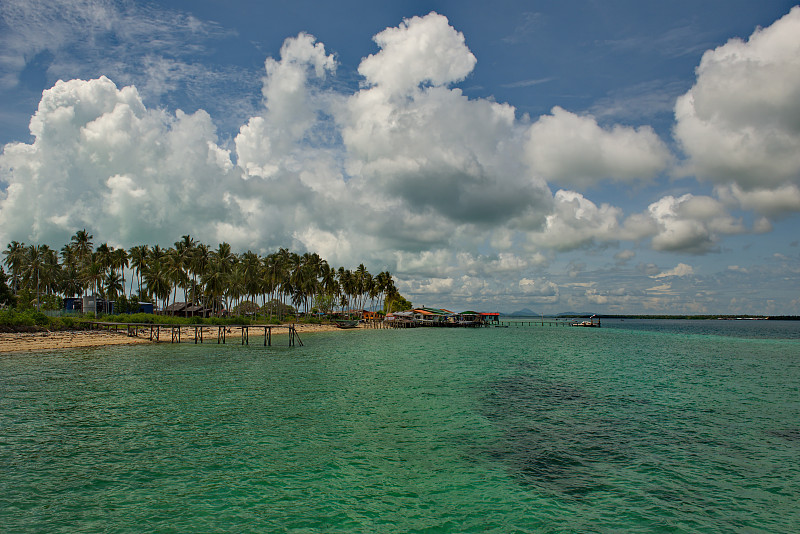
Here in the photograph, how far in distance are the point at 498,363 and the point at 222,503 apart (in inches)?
1253

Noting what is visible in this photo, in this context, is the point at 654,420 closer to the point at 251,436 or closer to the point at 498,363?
the point at 251,436

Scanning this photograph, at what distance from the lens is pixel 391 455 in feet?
46.9

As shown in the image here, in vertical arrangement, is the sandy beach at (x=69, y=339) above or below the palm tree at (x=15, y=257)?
below

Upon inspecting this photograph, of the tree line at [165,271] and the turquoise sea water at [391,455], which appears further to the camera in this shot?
the tree line at [165,271]

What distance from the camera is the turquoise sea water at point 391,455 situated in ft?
33.6

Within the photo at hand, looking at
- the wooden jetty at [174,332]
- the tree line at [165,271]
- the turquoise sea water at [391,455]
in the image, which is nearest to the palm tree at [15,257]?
the tree line at [165,271]

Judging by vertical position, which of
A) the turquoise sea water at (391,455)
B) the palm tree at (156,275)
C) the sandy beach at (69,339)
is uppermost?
the palm tree at (156,275)

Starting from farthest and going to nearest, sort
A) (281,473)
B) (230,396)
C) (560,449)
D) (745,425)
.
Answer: (230,396), (745,425), (560,449), (281,473)

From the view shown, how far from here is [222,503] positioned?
10.7 metres

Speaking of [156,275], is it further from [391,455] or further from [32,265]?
[391,455]

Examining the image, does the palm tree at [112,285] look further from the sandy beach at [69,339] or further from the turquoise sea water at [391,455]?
the turquoise sea water at [391,455]

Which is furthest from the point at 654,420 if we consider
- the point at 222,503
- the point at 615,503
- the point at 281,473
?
the point at 222,503

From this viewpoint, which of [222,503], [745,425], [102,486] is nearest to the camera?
[222,503]

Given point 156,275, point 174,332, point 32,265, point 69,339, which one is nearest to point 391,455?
point 69,339
